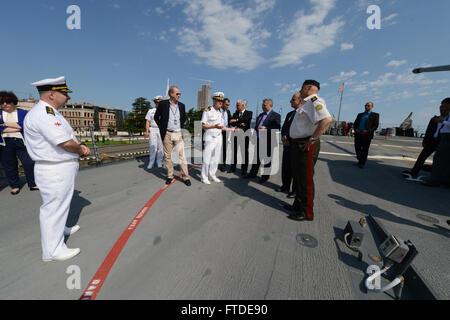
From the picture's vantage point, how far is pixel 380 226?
2.16 m

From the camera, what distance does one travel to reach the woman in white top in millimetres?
3064

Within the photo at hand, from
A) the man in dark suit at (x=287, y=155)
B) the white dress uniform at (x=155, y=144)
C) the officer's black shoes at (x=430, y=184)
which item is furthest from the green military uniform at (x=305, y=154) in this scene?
the white dress uniform at (x=155, y=144)

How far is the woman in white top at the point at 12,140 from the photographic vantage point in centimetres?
306

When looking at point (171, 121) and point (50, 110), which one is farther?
point (171, 121)

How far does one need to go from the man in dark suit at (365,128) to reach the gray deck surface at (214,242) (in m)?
1.94

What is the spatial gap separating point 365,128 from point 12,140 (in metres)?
8.74

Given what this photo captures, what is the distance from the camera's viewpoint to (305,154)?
243 centimetres

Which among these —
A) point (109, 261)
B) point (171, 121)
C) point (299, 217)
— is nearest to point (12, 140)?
point (171, 121)

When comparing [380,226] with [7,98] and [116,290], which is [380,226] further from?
[7,98]

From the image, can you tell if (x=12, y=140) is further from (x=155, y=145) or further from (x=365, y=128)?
(x=365, y=128)

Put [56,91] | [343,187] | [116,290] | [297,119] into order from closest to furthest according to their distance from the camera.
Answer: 1. [116,290]
2. [56,91]
3. [297,119]
4. [343,187]

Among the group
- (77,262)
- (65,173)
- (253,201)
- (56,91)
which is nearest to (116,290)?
(77,262)

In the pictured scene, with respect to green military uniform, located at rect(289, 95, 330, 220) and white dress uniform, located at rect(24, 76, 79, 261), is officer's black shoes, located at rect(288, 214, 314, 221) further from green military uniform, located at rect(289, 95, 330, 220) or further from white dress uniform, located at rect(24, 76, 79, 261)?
white dress uniform, located at rect(24, 76, 79, 261)

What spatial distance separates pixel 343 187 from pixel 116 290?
4.40m
